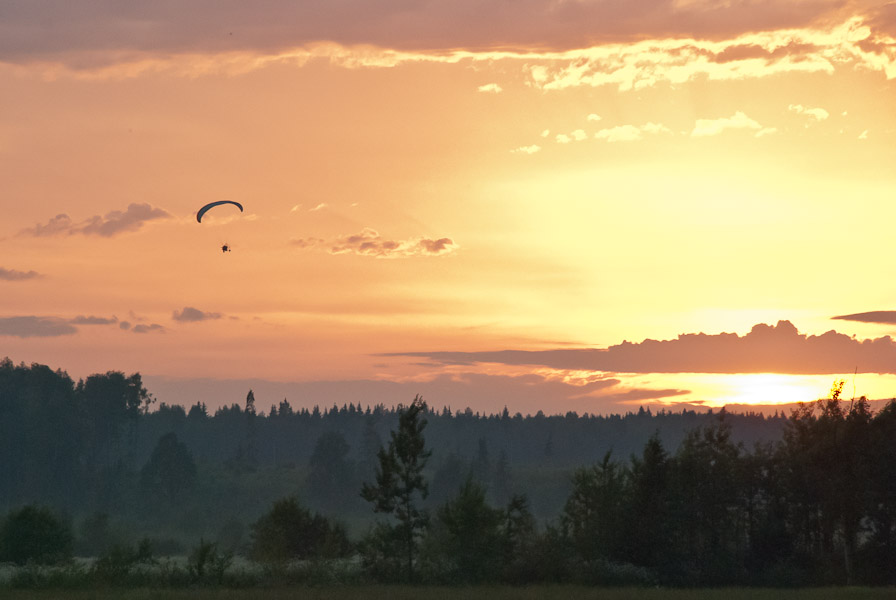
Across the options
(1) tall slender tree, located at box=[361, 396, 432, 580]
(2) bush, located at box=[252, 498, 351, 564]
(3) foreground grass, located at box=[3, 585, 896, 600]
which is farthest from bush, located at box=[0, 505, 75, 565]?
(1) tall slender tree, located at box=[361, 396, 432, 580]

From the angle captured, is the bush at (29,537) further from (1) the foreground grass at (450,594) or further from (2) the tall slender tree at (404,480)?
(2) the tall slender tree at (404,480)

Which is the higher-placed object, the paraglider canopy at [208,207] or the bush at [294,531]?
the paraglider canopy at [208,207]

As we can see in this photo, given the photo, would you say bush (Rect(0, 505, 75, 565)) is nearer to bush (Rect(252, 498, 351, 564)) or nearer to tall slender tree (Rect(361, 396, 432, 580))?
bush (Rect(252, 498, 351, 564))

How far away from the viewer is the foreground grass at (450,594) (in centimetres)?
4794

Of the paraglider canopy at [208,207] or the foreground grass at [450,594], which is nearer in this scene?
the foreground grass at [450,594]

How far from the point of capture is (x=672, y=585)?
2308 inches

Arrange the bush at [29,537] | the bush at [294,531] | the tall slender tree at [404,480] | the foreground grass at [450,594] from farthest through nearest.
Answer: the bush at [29,537] → the bush at [294,531] → the tall slender tree at [404,480] → the foreground grass at [450,594]

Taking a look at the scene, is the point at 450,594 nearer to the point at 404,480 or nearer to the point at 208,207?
the point at 404,480

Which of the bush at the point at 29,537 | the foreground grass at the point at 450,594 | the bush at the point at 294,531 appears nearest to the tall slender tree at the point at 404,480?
the foreground grass at the point at 450,594

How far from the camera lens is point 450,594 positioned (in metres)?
49.9

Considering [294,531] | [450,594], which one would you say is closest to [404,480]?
[450,594]

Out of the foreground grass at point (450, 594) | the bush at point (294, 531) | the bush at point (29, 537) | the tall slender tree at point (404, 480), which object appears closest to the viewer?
the foreground grass at point (450, 594)

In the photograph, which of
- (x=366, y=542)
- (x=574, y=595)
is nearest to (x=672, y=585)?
(x=574, y=595)

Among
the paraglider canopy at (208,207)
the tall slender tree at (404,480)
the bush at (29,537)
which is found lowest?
the bush at (29,537)
